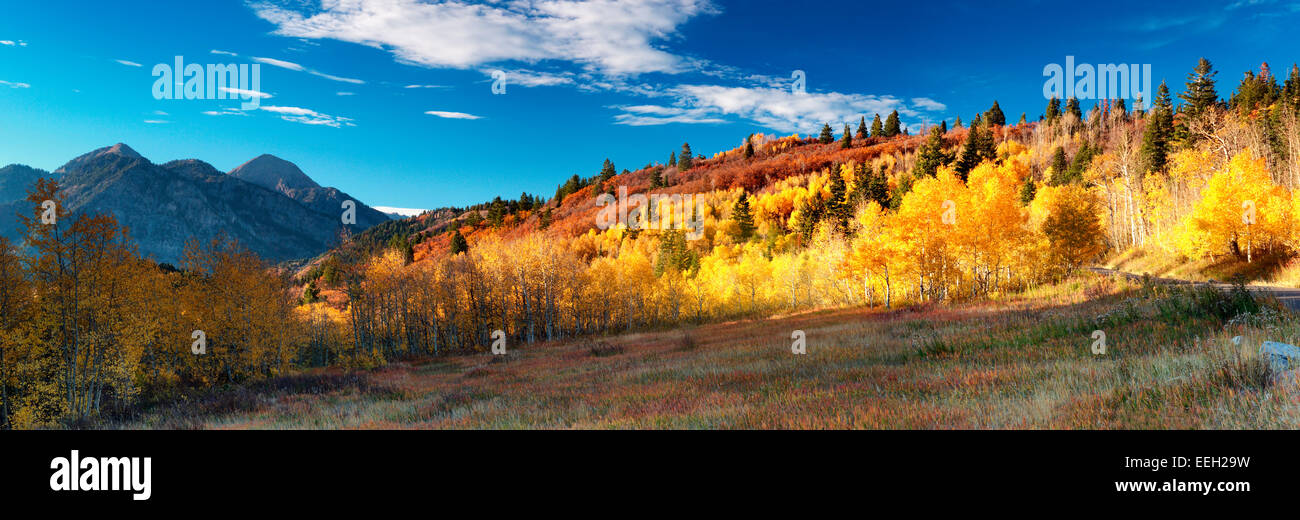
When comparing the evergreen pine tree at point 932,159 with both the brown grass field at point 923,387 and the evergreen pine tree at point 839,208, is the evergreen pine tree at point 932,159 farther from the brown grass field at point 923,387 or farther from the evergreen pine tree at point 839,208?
the brown grass field at point 923,387

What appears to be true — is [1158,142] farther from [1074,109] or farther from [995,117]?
[995,117]

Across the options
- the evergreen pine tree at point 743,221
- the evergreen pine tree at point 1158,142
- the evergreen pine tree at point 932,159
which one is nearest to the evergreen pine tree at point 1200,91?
the evergreen pine tree at point 1158,142

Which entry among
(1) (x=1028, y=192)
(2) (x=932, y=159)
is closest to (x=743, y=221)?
(2) (x=932, y=159)

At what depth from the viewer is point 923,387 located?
371 inches

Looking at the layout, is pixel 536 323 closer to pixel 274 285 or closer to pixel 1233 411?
pixel 274 285

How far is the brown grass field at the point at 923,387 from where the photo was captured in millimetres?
6465

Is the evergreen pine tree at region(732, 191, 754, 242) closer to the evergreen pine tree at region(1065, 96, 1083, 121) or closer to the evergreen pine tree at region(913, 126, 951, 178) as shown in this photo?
the evergreen pine tree at region(913, 126, 951, 178)

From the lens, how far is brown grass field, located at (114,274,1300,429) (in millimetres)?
6465

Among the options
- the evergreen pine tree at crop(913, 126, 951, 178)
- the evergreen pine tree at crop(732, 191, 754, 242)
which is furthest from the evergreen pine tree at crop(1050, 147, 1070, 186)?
the evergreen pine tree at crop(732, 191, 754, 242)

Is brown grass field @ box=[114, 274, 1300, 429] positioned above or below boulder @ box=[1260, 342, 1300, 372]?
below

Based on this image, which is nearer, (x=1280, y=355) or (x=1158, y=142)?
(x=1280, y=355)

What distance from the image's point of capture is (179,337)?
3659 cm
